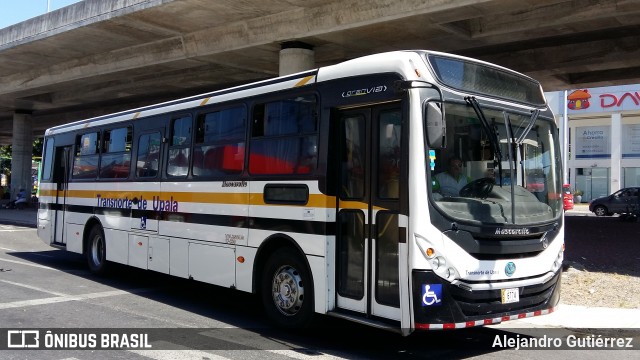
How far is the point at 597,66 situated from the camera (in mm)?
20297

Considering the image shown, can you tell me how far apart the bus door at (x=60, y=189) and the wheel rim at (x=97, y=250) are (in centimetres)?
138

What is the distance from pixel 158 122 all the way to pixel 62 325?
12.6 ft

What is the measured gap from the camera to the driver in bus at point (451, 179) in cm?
595

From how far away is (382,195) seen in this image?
20.6ft

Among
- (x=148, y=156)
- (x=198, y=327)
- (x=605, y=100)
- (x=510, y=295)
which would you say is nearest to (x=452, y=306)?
(x=510, y=295)

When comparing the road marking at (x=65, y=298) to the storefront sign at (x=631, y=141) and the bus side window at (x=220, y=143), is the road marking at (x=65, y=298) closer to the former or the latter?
the bus side window at (x=220, y=143)

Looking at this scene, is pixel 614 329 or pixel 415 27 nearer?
pixel 614 329

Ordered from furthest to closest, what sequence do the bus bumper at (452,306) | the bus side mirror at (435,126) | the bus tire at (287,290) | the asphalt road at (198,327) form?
the bus tire at (287,290) → the asphalt road at (198,327) → the bus side mirror at (435,126) → the bus bumper at (452,306)

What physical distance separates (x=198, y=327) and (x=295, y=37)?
10702 mm

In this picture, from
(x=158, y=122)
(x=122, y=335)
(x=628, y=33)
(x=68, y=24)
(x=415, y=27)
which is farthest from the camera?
(x=68, y=24)

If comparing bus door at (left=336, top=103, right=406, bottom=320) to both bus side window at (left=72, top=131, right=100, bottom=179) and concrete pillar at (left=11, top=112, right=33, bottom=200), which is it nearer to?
bus side window at (left=72, top=131, right=100, bottom=179)

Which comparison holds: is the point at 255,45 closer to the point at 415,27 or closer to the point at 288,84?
the point at 415,27

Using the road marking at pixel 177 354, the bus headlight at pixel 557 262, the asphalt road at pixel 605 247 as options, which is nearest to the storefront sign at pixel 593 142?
the asphalt road at pixel 605 247

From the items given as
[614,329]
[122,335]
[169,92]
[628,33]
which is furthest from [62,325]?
[169,92]
